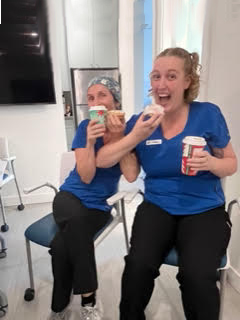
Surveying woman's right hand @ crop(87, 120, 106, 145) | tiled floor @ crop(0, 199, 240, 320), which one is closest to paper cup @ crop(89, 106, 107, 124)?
woman's right hand @ crop(87, 120, 106, 145)

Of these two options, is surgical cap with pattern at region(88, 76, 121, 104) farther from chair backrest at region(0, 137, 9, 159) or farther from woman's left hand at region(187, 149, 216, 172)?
chair backrest at region(0, 137, 9, 159)

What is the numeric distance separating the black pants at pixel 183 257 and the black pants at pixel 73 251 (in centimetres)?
18

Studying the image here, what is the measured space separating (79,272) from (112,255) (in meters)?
0.84

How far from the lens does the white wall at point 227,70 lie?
1318 millimetres

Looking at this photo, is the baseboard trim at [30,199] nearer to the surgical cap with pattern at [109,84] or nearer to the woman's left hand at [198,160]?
the surgical cap with pattern at [109,84]

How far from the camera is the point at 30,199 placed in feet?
9.00

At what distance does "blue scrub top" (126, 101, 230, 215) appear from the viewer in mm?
1067

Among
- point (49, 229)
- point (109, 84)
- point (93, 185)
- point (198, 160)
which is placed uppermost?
point (109, 84)

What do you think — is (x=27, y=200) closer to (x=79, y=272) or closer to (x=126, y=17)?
(x=79, y=272)

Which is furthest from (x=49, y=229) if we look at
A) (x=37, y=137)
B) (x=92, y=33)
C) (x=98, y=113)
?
(x=92, y=33)

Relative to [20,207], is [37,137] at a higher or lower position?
higher

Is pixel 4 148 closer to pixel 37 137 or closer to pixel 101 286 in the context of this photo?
pixel 37 137

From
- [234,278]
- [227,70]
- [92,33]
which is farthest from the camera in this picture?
[92,33]

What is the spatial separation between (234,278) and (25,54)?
8.24 ft
